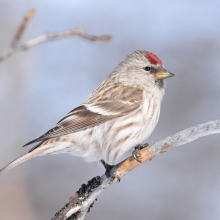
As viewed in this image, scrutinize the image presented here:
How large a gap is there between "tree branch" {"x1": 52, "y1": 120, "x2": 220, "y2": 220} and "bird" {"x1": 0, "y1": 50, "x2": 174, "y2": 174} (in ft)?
1.82

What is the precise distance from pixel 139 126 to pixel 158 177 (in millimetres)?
2333

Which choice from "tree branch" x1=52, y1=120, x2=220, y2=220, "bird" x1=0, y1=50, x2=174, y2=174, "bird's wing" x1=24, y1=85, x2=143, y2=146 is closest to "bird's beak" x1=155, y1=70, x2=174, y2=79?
"bird" x1=0, y1=50, x2=174, y2=174

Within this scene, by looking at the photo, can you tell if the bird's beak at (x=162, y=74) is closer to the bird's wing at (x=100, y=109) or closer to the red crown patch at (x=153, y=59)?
the red crown patch at (x=153, y=59)

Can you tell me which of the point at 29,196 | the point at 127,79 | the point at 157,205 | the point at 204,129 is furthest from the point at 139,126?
the point at 29,196

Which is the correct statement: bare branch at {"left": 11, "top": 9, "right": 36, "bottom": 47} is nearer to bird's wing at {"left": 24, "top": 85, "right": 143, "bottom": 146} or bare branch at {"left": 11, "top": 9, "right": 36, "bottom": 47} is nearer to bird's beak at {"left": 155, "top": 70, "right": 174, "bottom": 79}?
bird's wing at {"left": 24, "top": 85, "right": 143, "bottom": 146}

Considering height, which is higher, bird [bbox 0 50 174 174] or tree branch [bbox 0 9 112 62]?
bird [bbox 0 50 174 174]

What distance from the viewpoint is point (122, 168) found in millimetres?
2746

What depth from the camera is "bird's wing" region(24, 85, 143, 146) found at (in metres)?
3.23

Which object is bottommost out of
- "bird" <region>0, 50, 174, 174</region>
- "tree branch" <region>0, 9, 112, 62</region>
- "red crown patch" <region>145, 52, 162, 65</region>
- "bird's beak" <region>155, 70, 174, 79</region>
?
"tree branch" <region>0, 9, 112, 62</region>

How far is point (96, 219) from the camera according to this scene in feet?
16.8

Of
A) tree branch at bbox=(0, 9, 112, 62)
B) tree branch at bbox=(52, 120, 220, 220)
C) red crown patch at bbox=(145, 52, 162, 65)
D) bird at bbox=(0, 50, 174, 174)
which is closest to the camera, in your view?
tree branch at bbox=(0, 9, 112, 62)

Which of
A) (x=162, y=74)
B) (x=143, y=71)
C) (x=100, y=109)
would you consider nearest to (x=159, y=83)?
(x=162, y=74)

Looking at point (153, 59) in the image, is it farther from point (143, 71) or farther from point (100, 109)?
point (100, 109)

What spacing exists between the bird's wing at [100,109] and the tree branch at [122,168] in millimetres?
642
